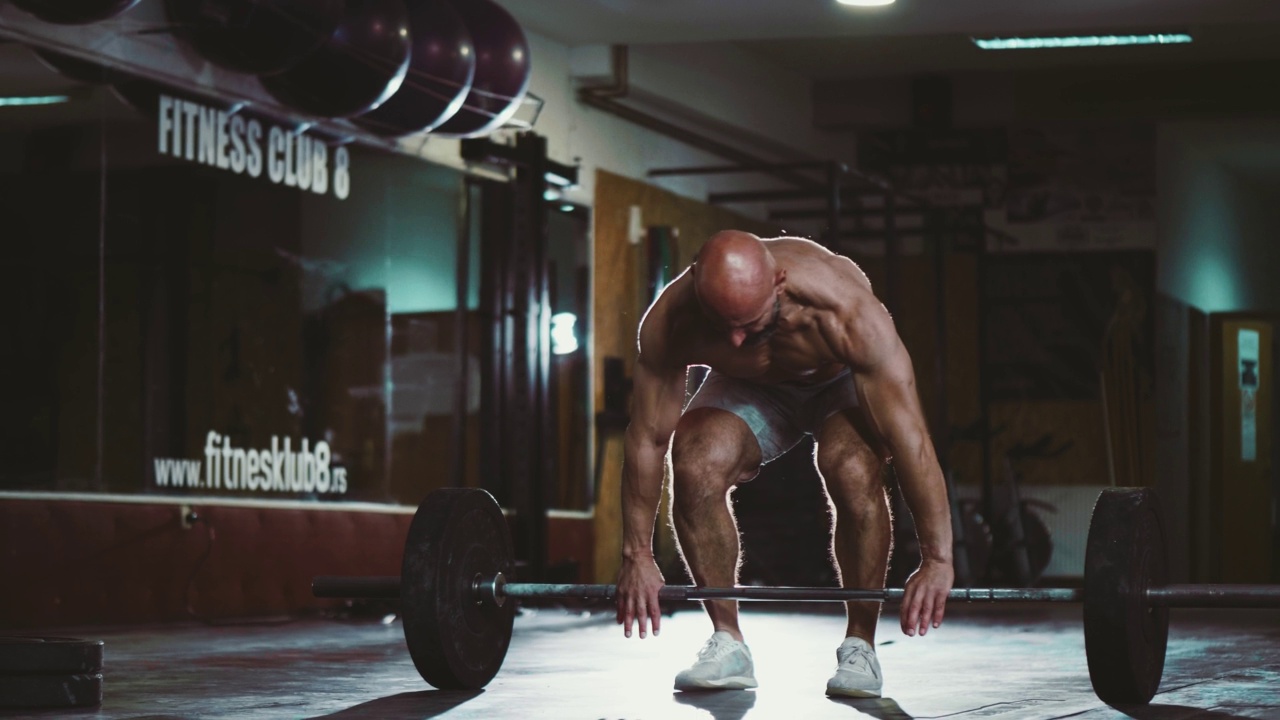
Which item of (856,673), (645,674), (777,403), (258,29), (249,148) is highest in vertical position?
(258,29)

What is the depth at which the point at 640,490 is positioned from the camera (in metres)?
2.97

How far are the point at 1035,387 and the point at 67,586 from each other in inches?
278

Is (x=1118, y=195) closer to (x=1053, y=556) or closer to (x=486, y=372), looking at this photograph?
(x=1053, y=556)

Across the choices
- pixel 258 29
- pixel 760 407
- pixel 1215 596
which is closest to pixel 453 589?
pixel 760 407

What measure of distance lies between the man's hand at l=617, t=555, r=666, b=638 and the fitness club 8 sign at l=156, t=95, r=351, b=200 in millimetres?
3523

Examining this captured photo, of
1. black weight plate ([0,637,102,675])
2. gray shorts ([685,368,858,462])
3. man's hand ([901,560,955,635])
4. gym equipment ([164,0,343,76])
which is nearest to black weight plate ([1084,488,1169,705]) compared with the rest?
man's hand ([901,560,955,635])

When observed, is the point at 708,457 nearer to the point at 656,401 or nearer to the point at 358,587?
the point at 656,401

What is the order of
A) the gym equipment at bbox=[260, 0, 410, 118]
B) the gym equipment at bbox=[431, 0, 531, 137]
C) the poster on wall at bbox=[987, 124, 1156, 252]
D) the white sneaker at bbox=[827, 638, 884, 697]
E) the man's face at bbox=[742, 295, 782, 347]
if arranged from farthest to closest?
the poster on wall at bbox=[987, 124, 1156, 252] → the gym equipment at bbox=[431, 0, 531, 137] → the gym equipment at bbox=[260, 0, 410, 118] → the white sneaker at bbox=[827, 638, 884, 697] → the man's face at bbox=[742, 295, 782, 347]

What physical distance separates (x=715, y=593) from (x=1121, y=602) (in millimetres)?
669

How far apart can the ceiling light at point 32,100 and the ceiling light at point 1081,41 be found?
4989 millimetres

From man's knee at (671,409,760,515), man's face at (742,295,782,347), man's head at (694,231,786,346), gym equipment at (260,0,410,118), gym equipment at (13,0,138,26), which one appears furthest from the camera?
gym equipment at (260,0,410,118)

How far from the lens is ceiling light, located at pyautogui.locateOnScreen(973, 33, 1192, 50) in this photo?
8.70 m

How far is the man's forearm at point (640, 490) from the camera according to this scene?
9.66ft

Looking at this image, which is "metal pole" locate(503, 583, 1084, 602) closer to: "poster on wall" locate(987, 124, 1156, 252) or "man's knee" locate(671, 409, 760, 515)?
"man's knee" locate(671, 409, 760, 515)
